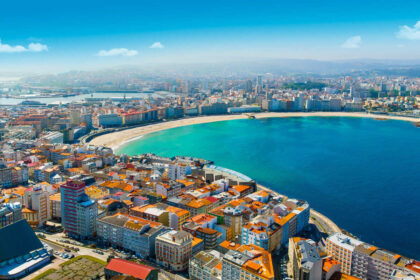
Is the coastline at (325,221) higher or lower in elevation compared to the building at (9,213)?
lower

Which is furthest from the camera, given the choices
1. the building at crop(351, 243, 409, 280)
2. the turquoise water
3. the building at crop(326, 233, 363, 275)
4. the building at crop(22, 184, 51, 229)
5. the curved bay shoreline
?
the turquoise water

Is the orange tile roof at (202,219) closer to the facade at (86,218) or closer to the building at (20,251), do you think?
the facade at (86,218)

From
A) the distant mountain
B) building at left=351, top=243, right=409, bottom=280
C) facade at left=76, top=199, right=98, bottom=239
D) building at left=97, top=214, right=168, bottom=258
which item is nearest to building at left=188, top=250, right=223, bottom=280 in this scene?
building at left=97, top=214, right=168, bottom=258

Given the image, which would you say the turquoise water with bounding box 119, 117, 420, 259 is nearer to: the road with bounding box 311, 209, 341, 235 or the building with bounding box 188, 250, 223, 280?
the road with bounding box 311, 209, 341, 235

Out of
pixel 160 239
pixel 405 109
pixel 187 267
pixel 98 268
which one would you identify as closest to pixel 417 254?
pixel 187 267

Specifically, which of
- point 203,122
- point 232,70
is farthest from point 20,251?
point 232,70

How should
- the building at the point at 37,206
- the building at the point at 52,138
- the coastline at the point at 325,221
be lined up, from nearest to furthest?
the building at the point at 37,206
the coastline at the point at 325,221
the building at the point at 52,138

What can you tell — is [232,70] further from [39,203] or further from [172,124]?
[39,203]

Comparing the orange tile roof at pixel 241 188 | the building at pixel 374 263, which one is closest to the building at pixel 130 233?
the orange tile roof at pixel 241 188
